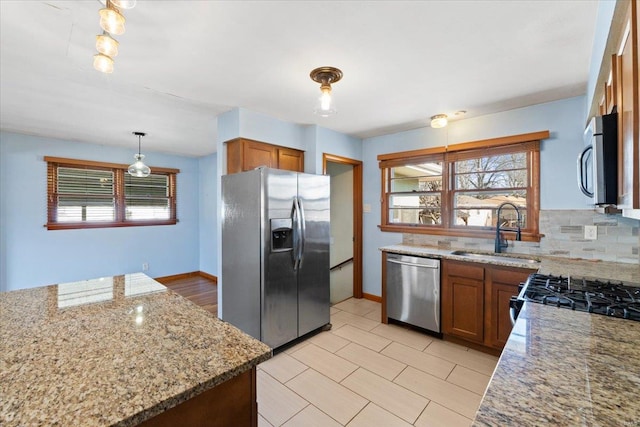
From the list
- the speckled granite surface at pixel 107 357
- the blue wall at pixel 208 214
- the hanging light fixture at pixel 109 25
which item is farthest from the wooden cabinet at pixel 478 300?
the blue wall at pixel 208 214

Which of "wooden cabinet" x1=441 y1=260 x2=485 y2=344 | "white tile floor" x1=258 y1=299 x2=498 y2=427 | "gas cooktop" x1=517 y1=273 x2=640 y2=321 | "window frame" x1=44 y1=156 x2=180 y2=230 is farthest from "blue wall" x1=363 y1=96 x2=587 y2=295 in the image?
"window frame" x1=44 y1=156 x2=180 y2=230

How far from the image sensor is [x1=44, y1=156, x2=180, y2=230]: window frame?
13.4 ft

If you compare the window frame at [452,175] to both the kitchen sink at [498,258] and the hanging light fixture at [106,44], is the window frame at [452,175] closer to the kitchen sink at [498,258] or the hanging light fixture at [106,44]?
the kitchen sink at [498,258]

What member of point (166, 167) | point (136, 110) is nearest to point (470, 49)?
point (136, 110)

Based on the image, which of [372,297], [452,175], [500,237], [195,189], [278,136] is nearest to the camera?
[500,237]

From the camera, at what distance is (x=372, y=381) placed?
221cm

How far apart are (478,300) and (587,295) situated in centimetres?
125

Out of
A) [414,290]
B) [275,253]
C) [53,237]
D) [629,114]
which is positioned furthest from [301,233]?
[53,237]

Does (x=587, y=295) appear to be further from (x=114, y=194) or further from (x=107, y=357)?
(x=114, y=194)

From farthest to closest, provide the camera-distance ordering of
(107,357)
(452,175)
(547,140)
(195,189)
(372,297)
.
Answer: (195,189), (372,297), (452,175), (547,140), (107,357)

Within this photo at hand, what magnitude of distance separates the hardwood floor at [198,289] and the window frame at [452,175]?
9.01 feet

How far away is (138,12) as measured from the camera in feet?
4.84

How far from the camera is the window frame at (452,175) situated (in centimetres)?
276

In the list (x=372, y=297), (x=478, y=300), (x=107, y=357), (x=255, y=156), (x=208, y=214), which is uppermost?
(x=255, y=156)
